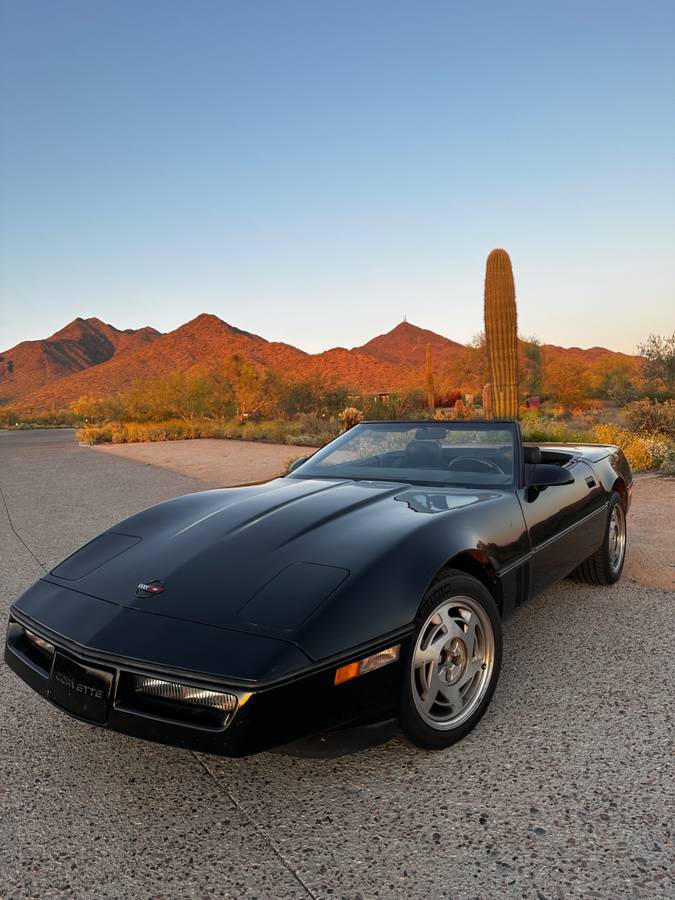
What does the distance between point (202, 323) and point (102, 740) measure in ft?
355

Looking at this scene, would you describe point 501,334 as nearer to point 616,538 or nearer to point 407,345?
point 616,538

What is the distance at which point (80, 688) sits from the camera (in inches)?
89.0

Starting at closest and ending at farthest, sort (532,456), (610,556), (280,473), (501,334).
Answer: (532,456)
(610,556)
(280,473)
(501,334)

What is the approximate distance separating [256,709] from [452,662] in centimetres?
94

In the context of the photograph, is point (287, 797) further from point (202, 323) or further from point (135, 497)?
point (202, 323)

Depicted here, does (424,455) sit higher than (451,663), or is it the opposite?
(424,455)

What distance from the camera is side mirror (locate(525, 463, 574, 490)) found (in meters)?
3.48

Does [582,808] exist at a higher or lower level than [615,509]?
lower

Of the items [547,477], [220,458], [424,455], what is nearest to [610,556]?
[547,477]

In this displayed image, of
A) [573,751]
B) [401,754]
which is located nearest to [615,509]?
[573,751]

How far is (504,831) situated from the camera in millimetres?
2117

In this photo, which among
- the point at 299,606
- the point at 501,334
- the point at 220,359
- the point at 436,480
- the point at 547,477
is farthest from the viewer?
the point at 220,359

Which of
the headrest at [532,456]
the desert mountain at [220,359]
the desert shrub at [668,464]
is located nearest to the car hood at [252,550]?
the headrest at [532,456]

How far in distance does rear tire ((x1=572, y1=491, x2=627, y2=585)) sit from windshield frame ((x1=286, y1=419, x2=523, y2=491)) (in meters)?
1.25
